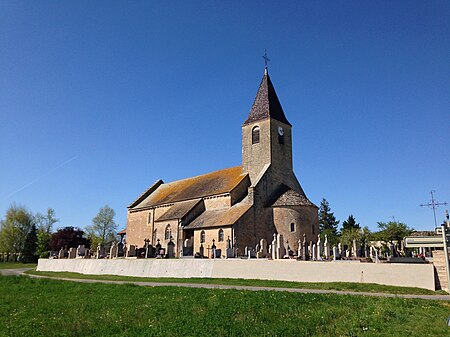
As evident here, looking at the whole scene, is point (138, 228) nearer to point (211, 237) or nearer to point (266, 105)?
point (211, 237)

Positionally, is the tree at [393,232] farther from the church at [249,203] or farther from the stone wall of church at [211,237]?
the stone wall of church at [211,237]

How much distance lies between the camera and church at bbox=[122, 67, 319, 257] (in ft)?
114

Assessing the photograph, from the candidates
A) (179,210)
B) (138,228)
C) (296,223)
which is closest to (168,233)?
(179,210)

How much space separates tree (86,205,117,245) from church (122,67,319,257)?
80.6 feet

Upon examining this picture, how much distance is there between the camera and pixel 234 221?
33.7m

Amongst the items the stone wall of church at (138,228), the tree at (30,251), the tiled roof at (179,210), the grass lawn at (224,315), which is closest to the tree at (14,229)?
the tree at (30,251)

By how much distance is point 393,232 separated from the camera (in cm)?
4506

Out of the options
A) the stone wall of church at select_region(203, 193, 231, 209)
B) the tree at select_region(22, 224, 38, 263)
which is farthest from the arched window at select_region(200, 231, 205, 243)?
the tree at select_region(22, 224, 38, 263)

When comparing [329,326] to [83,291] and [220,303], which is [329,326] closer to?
[220,303]

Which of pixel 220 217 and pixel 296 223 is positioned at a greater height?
pixel 220 217

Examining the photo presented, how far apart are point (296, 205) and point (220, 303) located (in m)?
23.4

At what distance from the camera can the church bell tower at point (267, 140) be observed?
39.7 m

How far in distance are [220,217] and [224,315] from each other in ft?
81.9

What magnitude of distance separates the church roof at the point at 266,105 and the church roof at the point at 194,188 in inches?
258
